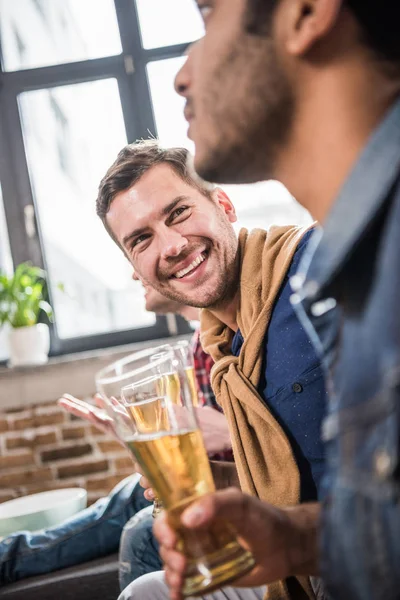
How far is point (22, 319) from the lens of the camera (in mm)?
3404

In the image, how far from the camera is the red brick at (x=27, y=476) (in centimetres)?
340

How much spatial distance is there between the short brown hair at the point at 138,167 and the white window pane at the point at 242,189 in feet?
7.14

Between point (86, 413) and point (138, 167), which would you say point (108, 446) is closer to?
point (86, 413)

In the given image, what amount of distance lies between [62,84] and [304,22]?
3.29m

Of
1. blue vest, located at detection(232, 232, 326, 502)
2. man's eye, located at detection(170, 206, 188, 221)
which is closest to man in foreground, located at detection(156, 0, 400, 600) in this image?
blue vest, located at detection(232, 232, 326, 502)

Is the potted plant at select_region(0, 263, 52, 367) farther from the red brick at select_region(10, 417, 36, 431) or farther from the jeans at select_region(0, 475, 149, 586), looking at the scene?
the jeans at select_region(0, 475, 149, 586)

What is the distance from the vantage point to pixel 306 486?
1.17m

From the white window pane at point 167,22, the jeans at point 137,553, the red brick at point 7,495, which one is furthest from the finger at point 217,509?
the white window pane at point 167,22

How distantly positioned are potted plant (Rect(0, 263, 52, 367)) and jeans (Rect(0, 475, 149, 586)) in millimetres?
1473

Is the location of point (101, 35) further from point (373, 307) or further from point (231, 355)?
point (373, 307)

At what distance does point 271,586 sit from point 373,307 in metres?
0.72

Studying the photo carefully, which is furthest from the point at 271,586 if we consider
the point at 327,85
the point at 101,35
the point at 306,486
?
the point at 101,35

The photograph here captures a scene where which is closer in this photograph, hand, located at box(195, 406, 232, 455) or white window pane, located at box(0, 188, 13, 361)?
Result: hand, located at box(195, 406, 232, 455)

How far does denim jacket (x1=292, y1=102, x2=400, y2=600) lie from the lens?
525mm
